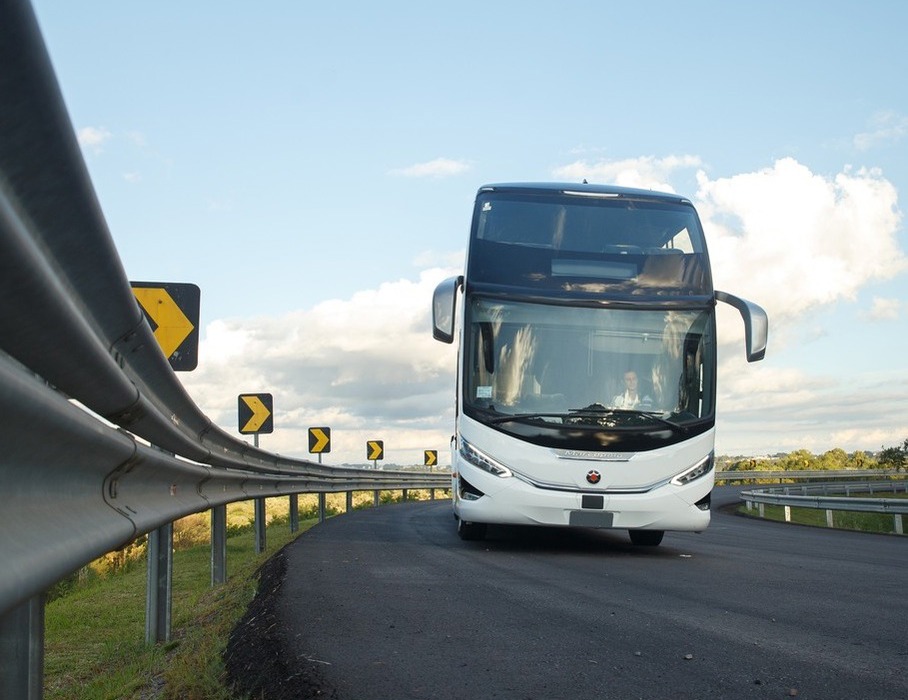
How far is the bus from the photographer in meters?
10.9

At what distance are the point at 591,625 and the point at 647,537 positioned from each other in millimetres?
7336

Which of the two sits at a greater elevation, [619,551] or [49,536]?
[49,536]

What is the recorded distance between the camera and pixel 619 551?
38.4 feet

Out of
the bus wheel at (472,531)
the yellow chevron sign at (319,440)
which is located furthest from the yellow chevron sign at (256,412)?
the yellow chevron sign at (319,440)

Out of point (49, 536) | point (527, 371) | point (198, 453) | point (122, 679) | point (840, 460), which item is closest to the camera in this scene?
point (49, 536)

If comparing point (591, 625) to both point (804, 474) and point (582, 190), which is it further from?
point (804, 474)

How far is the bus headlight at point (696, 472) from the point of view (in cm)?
1105

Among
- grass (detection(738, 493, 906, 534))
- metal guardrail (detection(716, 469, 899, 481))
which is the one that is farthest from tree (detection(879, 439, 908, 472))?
grass (detection(738, 493, 906, 534))

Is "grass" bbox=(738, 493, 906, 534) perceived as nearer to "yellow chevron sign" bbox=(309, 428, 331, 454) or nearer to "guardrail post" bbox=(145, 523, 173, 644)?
"yellow chevron sign" bbox=(309, 428, 331, 454)

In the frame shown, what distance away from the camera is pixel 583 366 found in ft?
37.6

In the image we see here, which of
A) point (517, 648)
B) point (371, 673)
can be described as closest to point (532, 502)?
point (517, 648)

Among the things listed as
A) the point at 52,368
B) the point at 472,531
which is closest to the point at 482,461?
the point at 472,531

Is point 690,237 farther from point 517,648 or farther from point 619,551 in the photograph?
point 517,648

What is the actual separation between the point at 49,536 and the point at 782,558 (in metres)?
9.17
